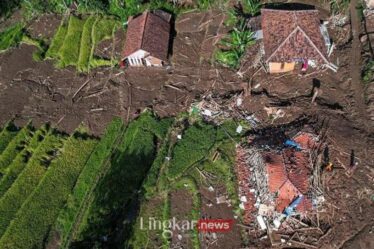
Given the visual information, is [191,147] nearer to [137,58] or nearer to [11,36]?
[137,58]

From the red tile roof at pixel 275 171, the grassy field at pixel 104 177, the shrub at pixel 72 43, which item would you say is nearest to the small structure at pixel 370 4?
the grassy field at pixel 104 177

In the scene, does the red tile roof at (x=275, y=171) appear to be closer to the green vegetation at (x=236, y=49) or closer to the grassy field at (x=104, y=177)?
the grassy field at (x=104, y=177)

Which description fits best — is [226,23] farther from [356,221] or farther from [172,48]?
[356,221]

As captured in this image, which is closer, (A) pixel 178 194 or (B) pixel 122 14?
(A) pixel 178 194

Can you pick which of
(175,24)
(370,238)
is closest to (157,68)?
(175,24)

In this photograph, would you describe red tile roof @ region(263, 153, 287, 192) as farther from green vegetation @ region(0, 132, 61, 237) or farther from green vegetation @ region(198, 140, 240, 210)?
green vegetation @ region(0, 132, 61, 237)

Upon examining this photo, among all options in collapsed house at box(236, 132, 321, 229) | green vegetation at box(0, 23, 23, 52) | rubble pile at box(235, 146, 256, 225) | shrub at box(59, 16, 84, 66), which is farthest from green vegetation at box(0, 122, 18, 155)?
collapsed house at box(236, 132, 321, 229)
